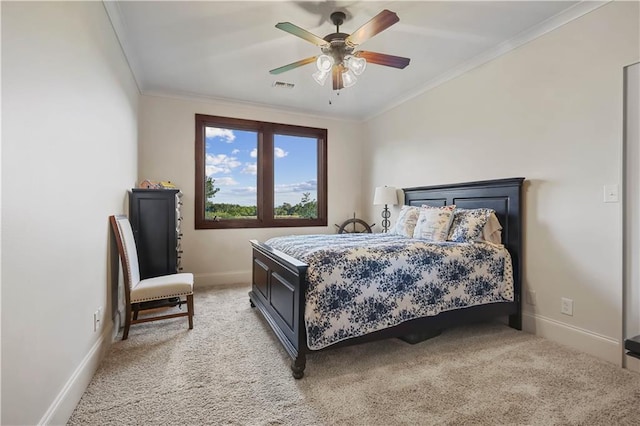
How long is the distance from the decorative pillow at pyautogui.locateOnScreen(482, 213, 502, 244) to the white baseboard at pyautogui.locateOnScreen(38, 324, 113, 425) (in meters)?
3.21

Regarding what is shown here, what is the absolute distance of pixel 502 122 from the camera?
116 inches

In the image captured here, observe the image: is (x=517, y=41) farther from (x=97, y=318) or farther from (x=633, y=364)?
(x=97, y=318)

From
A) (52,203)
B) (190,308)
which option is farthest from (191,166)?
(52,203)

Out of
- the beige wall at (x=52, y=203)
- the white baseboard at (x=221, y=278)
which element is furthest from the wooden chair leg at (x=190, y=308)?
the white baseboard at (x=221, y=278)

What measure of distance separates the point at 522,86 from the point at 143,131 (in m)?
4.43

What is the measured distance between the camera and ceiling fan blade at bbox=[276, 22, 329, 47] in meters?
1.99

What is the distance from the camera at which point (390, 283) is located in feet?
7.26

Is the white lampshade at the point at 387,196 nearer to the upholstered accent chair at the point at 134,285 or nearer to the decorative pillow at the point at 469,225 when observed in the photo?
the decorative pillow at the point at 469,225

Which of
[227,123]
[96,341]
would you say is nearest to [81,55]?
[96,341]

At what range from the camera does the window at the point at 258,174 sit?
174 inches

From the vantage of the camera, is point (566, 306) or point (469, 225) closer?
point (566, 306)

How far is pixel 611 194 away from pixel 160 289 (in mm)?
3603

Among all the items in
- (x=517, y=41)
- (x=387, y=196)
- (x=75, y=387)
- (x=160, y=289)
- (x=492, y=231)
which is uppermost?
(x=517, y=41)

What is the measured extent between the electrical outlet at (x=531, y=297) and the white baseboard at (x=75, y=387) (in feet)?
11.2
